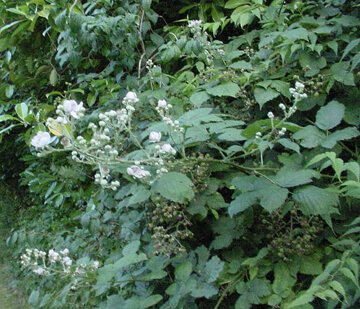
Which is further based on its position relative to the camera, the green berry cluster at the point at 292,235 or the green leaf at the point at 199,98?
the green leaf at the point at 199,98

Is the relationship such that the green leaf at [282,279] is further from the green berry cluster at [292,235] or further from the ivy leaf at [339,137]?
the ivy leaf at [339,137]

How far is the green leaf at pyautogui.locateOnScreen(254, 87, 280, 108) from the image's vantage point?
5.57ft

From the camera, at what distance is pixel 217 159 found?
166 centimetres

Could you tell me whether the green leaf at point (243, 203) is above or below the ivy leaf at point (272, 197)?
below

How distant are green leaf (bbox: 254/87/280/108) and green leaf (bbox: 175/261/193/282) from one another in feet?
2.52

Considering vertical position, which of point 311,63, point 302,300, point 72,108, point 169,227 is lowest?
point 169,227

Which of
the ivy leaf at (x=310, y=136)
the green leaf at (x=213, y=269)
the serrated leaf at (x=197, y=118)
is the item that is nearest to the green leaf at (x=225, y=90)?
the serrated leaf at (x=197, y=118)

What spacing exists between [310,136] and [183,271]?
28.0 inches

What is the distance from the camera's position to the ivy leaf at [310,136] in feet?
4.79

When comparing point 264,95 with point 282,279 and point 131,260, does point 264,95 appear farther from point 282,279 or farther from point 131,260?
point 131,260

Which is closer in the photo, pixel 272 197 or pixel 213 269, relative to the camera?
pixel 272 197

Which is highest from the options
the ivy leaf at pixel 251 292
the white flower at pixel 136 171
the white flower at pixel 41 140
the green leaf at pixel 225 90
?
the white flower at pixel 41 140

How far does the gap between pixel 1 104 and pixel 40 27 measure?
84 cm

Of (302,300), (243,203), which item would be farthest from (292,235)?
(302,300)
